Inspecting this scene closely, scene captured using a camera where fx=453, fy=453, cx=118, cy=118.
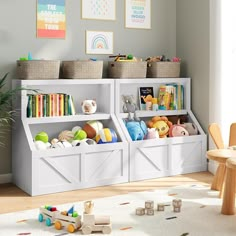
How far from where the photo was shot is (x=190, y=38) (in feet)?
15.7

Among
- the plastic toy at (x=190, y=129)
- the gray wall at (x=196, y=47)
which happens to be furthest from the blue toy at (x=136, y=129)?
the gray wall at (x=196, y=47)

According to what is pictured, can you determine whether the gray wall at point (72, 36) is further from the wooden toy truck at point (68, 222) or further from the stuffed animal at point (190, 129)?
the wooden toy truck at point (68, 222)

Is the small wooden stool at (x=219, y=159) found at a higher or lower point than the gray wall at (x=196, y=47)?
lower

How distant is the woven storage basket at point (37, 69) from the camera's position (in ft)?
12.9

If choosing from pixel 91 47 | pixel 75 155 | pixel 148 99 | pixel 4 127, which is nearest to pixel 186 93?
pixel 148 99

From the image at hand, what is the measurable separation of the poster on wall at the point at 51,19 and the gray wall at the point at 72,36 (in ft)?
0.15

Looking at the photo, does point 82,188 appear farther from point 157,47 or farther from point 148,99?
point 157,47

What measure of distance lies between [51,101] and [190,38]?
1709 millimetres

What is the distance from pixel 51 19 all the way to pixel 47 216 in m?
2.00

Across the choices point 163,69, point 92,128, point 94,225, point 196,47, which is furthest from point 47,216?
point 196,47

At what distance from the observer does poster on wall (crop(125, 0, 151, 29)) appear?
4676mm

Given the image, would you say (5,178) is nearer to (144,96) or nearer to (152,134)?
(152,134)

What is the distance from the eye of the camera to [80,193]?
3.81 metres

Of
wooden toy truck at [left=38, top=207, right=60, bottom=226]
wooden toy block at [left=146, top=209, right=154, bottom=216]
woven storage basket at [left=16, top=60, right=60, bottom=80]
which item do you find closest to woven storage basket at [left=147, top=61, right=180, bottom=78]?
woven storage basket at [left=16, top=60, right=60, bottom=80]
